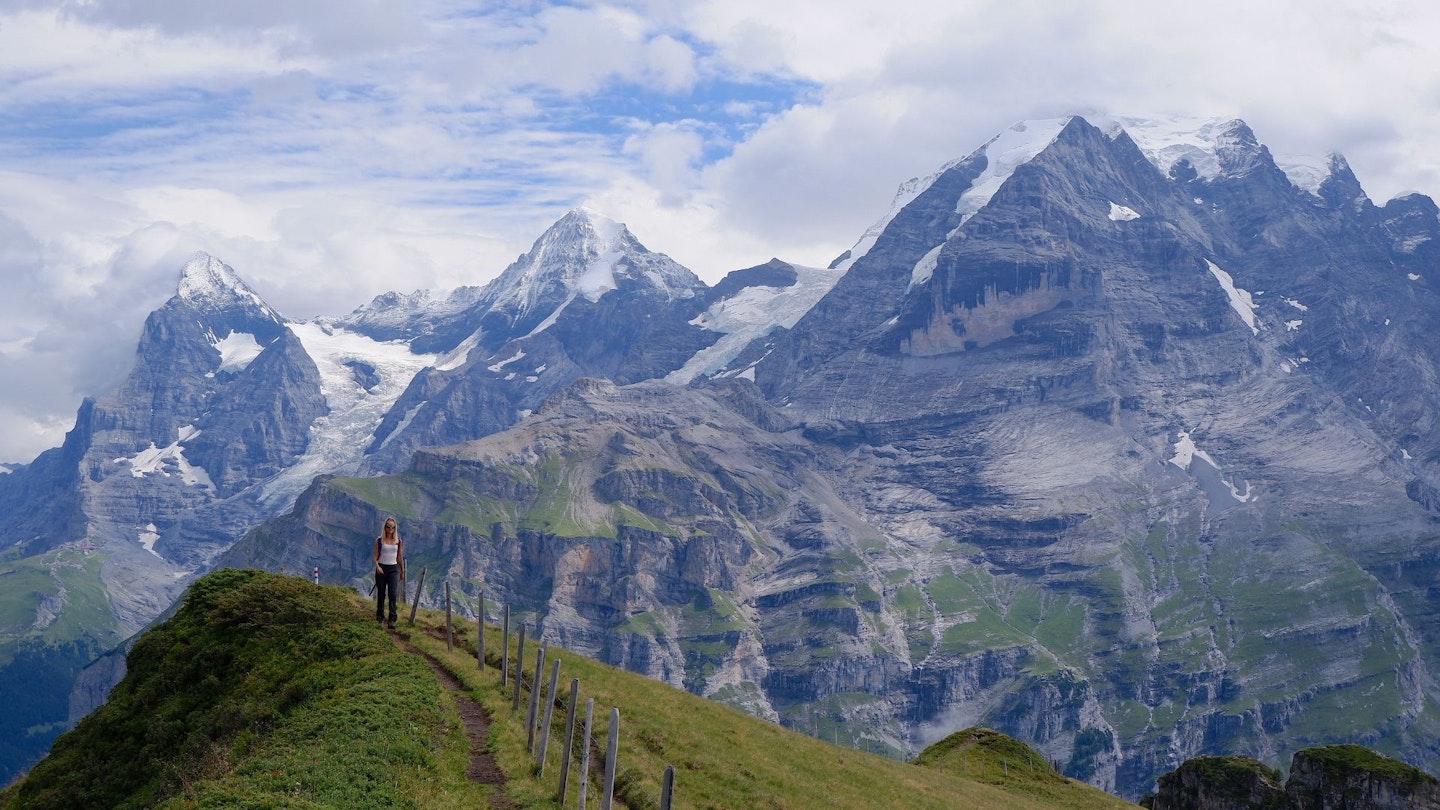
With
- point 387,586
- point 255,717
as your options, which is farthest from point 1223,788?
point 255,717

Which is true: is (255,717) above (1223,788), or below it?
above

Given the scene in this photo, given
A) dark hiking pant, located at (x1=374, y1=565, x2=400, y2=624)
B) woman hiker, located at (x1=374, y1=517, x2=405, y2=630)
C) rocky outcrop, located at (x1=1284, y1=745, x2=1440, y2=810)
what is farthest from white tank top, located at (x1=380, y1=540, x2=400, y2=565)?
rocky outcrop, located at (x1=1284, y1=745, x2=1440, y2=810)

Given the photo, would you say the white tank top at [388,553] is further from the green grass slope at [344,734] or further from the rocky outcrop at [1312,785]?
the rocky outcrop at [1312,785]

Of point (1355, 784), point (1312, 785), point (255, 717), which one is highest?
point (255, 717)

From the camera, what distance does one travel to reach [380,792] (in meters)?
34.0

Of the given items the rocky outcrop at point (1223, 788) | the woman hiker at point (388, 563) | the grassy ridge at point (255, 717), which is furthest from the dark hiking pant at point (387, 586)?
the rocky outcrop at point (1223, 788)

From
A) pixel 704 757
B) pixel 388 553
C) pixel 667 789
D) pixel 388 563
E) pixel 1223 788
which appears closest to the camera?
pixel 667 789

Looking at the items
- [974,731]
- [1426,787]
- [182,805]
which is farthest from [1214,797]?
[182,805]

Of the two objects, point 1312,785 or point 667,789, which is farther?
point 1312,785

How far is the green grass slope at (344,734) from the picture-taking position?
35.8 metres

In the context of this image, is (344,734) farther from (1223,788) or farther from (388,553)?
(1223,788)

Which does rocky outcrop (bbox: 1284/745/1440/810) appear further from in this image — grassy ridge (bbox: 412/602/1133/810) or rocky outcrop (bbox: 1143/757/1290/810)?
grassy ridge (bbox: 412/602/1133/810)

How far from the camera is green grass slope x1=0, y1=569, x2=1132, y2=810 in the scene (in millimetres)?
35844

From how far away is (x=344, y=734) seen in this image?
125 ft
